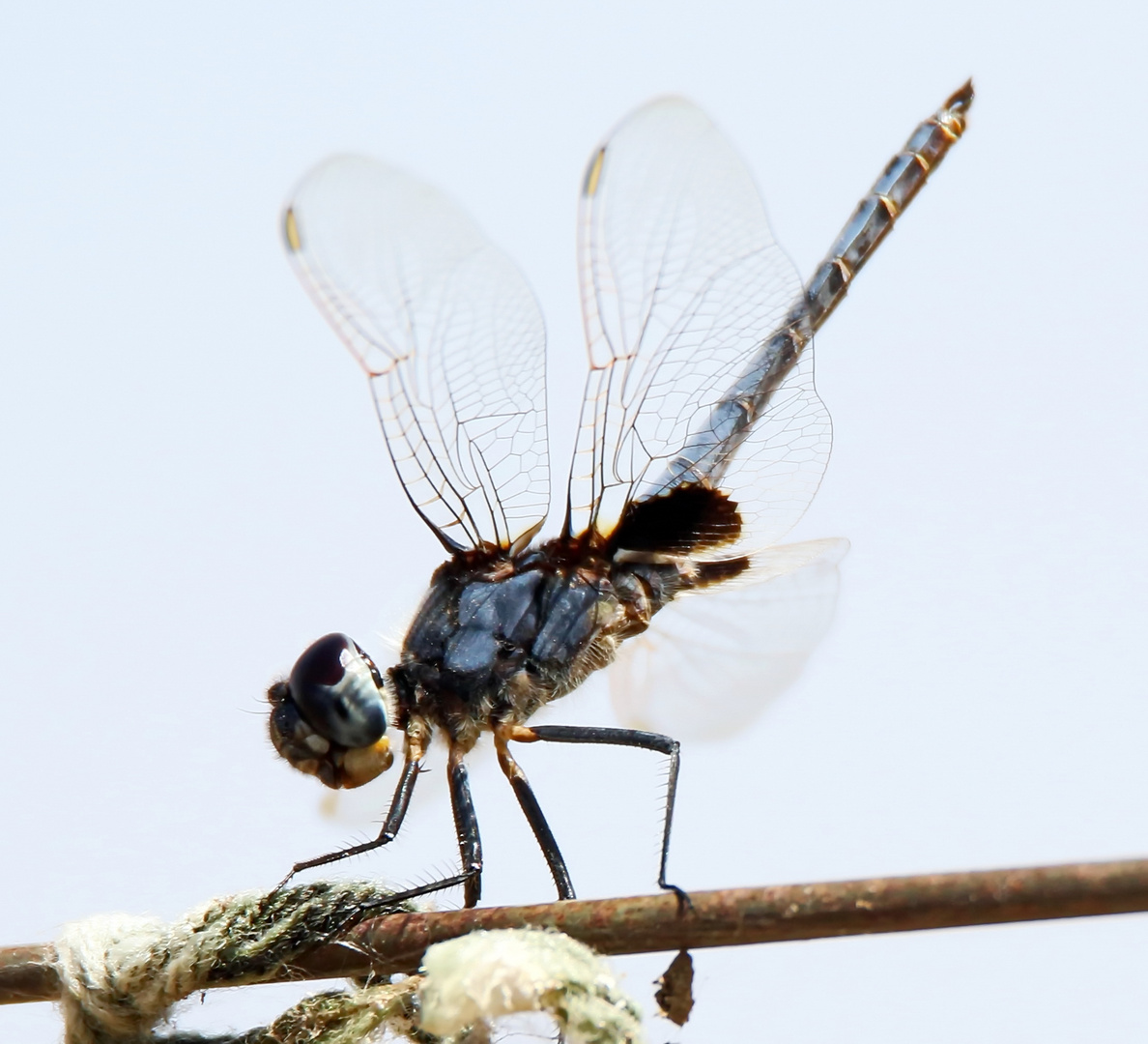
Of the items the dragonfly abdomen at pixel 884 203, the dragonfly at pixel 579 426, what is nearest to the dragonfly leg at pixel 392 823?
Answer: the dragonfly at pixel 579 426

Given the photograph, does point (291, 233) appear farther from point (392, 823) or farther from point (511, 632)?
point (392, 823)

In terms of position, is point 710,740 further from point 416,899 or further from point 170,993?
point 170,993

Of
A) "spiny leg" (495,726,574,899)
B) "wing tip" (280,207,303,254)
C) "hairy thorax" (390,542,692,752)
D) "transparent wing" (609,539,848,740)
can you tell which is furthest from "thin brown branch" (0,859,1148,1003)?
"wing tip" (280,207,303,254)

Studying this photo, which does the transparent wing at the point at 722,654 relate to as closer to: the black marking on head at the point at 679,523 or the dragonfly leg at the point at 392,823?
→ the black marking on head at the point at 679,523

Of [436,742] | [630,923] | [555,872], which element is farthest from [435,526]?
[630,923]

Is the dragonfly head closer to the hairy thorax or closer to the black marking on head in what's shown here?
the hairy thorax
